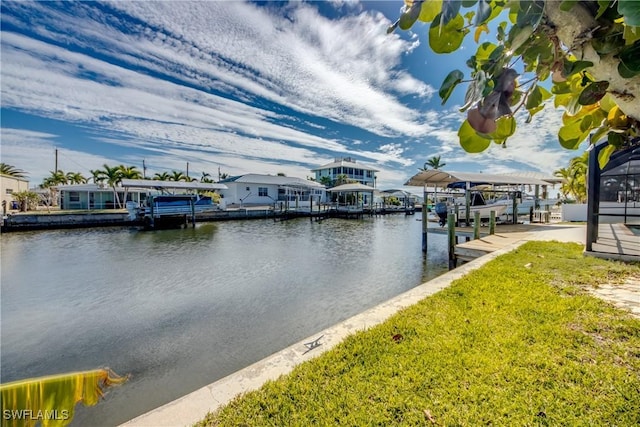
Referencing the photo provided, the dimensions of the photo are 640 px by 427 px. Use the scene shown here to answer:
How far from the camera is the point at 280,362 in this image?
280cm

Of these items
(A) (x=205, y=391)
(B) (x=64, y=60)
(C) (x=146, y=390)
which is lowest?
(C) (x=146, y=390)

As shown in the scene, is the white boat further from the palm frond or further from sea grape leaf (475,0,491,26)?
the palm frond

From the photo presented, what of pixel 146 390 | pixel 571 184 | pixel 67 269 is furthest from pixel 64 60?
pixel 571 184

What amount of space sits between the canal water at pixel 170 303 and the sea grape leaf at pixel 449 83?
486cm

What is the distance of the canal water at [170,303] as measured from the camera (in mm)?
4422

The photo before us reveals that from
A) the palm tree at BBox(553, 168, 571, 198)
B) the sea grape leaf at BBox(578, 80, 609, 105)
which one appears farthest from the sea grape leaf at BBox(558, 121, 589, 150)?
the palm tree at BBox(553, 168, 571, 198)

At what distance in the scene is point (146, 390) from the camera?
12.9 feet

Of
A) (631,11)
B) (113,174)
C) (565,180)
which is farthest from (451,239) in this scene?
(113,174)

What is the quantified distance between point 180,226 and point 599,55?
25.0m

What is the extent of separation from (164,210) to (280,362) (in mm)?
22853

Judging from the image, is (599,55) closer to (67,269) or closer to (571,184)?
(67,269)

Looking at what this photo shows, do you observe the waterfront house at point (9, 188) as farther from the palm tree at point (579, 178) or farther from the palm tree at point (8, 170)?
the palm tree at point (579, 178)

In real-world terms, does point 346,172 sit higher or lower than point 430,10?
higher

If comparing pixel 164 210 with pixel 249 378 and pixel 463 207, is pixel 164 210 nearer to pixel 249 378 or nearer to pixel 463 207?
pixel 463 207
